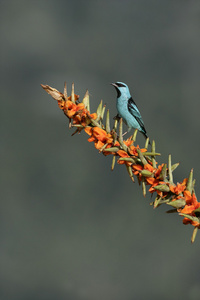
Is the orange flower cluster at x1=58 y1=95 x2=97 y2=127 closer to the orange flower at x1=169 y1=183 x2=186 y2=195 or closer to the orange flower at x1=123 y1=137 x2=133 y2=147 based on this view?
the orange flower at x1=123 y1=137 x2=133 y2=147

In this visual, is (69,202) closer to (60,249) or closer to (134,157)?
(60,249)

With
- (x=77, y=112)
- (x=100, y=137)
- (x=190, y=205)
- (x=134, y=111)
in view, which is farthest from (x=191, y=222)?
(x=134, y=111)

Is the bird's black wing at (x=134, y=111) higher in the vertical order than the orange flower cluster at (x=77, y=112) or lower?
higher

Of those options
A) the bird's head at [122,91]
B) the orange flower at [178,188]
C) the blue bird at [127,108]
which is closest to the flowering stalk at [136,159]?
the orange flower at [178,188]

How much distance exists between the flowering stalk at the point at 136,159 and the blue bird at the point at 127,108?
178 cm

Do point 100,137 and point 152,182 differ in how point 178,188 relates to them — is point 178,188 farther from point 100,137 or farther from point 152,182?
point 100,137

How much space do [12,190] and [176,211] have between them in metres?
184

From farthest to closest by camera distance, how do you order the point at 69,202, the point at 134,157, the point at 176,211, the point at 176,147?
the point at 69,202 < the point at 176,147 < the point at 134,157 < the point at 176,211

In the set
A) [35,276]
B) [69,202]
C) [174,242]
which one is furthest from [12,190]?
[174,242]

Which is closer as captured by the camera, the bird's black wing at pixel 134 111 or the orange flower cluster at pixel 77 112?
the orange flower cluster at pixel 77 112

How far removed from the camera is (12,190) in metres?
182

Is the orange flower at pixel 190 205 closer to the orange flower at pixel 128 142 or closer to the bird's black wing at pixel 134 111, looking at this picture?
the orange flower at pixel 128 142

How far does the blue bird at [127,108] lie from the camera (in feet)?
13.2

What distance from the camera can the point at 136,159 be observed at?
203 cm
